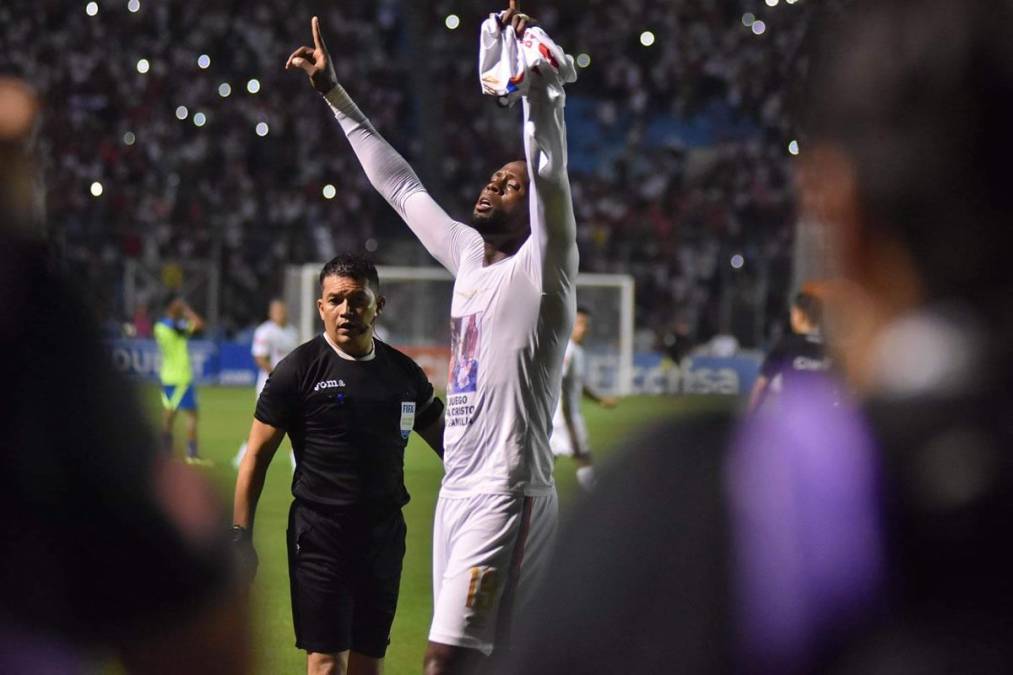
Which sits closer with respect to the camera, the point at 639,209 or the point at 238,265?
the point at 238,265

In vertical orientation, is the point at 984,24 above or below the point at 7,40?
below

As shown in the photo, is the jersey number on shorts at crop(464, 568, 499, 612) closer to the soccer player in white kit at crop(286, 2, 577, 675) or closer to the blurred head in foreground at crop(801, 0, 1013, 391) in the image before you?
the soccer player in white kit at crop(286, 2, 577, 675)

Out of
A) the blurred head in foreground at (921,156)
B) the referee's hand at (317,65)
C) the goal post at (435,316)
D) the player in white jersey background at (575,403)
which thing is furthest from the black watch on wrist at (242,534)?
the goal post at (435,316)

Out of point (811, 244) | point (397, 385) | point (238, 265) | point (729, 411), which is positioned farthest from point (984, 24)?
point (238, 265)

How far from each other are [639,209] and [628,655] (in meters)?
34.1

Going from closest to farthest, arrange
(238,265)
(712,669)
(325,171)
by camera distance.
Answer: (712,669)
(238,265)
(325,171)

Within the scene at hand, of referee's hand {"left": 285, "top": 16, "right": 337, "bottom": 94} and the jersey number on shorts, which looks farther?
referee's hand {"left": 285, "top": 16, "right": 337, "bottom": 94}

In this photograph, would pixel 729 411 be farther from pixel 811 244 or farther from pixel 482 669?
pixel 482 669

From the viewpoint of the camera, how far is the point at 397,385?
17.4 feet

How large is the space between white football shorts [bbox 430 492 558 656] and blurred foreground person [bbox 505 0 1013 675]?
9.95 ft

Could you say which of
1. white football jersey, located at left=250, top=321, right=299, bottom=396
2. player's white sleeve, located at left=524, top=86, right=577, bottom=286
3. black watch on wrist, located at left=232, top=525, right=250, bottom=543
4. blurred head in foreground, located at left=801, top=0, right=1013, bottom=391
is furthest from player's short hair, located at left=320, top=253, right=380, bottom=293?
white football jersey, located at left=250, top=321, right=299, bottom=396

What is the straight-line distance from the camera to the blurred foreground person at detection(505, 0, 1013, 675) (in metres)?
1.03

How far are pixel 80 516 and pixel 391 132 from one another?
3364 cm

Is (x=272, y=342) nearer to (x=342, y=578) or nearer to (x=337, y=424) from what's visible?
(x=337, y=424)
